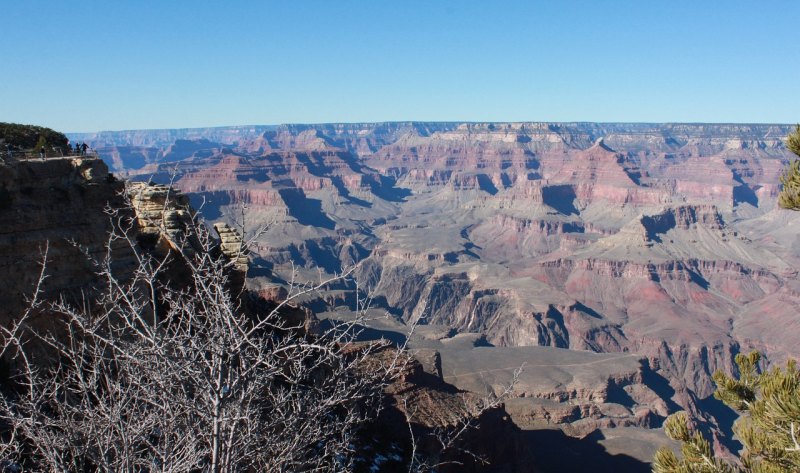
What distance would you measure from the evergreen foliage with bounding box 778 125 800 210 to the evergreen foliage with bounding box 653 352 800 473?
2.63 m

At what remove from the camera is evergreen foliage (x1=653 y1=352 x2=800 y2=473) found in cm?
797

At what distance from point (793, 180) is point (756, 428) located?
443cm

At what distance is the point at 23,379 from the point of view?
12.1 meters

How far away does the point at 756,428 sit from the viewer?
389 inches

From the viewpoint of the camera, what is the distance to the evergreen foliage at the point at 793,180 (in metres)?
8.91

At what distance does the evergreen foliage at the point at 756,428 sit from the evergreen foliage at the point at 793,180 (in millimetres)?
2634

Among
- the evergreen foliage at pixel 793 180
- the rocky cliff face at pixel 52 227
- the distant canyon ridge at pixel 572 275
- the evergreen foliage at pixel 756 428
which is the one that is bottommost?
the distant canyon ridge at pixel 572 275

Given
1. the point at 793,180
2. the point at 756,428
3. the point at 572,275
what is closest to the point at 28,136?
the point at 793,180

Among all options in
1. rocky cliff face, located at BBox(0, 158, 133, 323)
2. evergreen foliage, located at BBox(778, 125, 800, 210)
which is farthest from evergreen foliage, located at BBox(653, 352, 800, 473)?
rocky cliff face, located at BBox(0, 158, 133, 323)

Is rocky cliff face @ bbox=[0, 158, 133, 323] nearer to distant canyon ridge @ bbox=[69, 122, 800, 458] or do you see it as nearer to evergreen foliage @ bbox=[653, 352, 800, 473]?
evergreen foliage @ bbox=[653, 352, 800, 473]

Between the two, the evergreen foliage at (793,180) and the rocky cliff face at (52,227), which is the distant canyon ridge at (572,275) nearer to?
the rocky cliff face at (52,227)

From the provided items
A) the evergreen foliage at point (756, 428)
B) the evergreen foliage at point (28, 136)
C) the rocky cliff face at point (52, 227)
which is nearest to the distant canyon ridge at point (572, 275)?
the evergreen foliage at point (28, 136)

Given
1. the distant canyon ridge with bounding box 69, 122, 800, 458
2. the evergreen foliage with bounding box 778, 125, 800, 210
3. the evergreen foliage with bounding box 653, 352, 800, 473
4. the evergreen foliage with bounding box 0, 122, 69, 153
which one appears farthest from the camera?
the distant canyon ridge with bounding box 69, 122, 800, 458

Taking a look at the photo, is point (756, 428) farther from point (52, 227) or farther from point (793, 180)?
point (52, 227)
